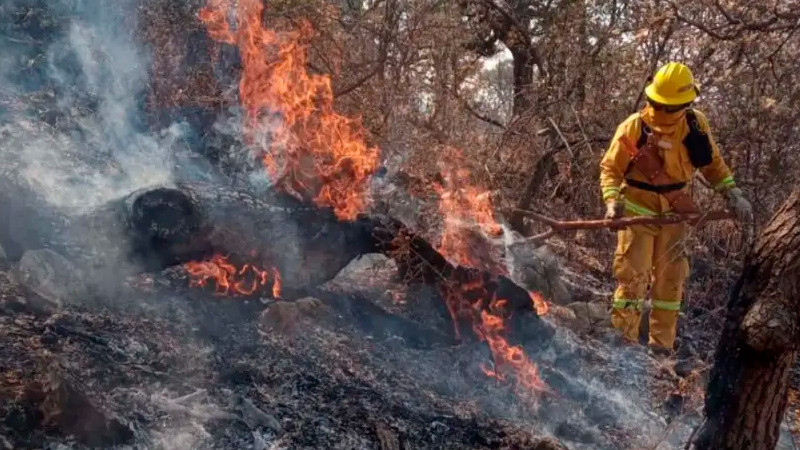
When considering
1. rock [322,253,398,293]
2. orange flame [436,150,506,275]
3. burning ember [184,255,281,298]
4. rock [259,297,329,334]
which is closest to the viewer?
rock [259,297,329,334]

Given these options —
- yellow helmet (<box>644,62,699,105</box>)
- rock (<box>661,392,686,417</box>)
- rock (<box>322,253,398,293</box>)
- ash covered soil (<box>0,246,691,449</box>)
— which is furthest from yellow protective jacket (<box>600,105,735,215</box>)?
rock (<box>322,253,398,293</box>)

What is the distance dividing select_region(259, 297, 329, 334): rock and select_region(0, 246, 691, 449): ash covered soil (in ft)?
0.03

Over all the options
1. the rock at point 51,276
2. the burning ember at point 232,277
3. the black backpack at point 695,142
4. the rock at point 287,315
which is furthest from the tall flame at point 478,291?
the rock at point 51,276

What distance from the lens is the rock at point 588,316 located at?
19.2 ft

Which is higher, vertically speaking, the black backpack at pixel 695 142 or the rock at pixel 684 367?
the black backpack at pixel 695 142

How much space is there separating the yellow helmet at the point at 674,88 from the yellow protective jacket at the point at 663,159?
0.44ft

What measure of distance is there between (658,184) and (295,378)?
309 centimetres

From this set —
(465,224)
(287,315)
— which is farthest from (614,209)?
(287,315)

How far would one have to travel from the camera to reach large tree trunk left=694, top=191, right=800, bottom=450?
2615mm

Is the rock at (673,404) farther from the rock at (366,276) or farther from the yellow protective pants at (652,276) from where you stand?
the rock at (366,276)

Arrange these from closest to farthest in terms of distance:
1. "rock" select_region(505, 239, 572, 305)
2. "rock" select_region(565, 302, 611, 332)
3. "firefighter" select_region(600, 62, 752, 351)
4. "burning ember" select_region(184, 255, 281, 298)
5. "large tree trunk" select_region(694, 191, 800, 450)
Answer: "large tree trunk" select_region(694, 191, 800, 450) → "burning ember" select_region(184, 255, 281, 298) → "firefighter" select_region(600, 62, 752, 351) → "rock" select_region(565, 302, 611, 332) → "rock" select_region(505, 239, 572, 305)

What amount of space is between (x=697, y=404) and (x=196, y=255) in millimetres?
3623

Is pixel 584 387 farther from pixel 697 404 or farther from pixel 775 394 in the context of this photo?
pixel 775 394

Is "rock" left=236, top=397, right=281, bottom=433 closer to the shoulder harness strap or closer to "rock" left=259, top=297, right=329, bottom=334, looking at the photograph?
"rock" left=259, top=297, right=329, bottom=334
